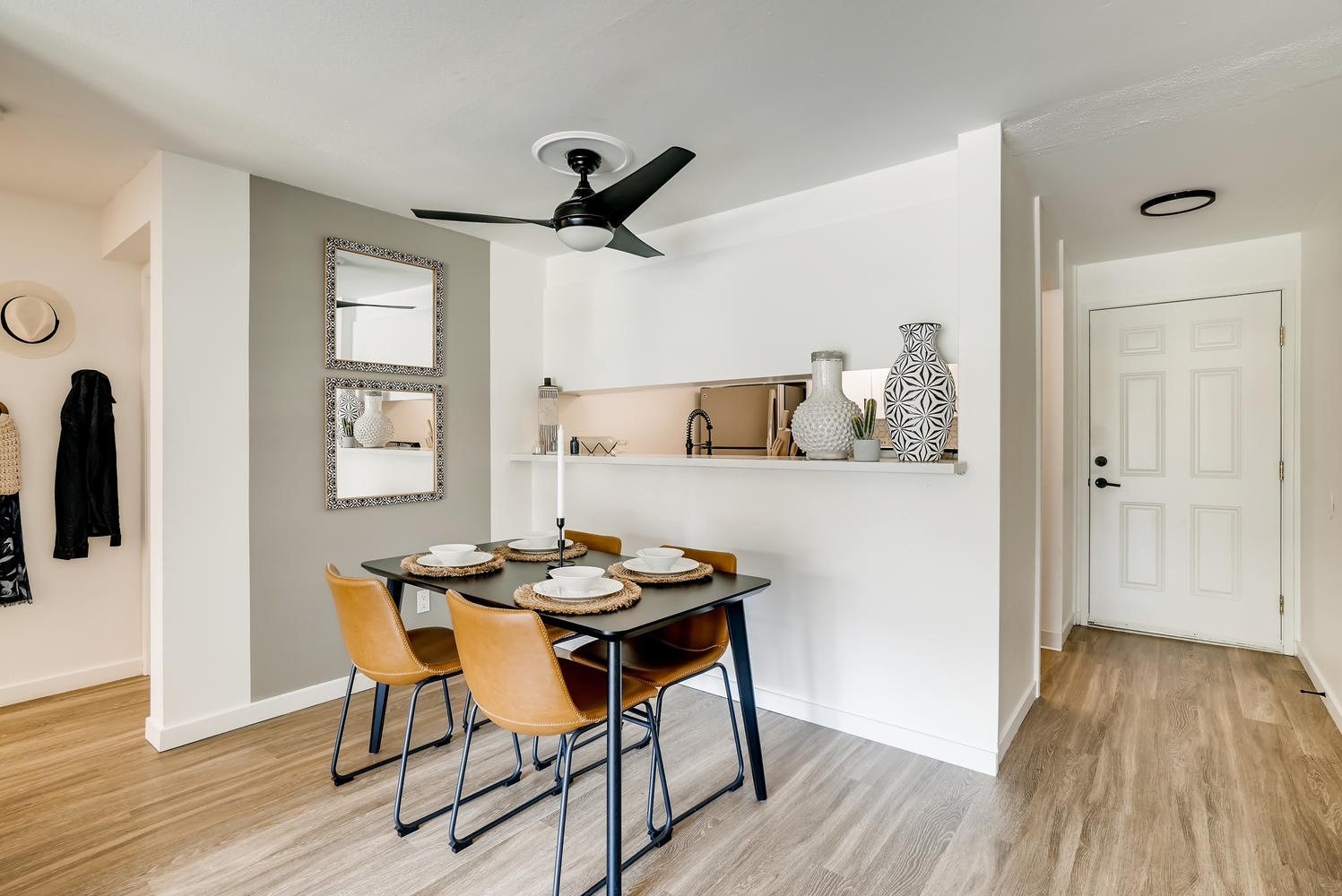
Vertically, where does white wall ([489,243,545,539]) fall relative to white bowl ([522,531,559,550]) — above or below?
above

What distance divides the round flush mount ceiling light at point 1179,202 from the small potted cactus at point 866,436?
178cm

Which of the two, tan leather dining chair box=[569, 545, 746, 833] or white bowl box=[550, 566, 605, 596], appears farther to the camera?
tan leather dining chair box=[569, 545, 746, 833]

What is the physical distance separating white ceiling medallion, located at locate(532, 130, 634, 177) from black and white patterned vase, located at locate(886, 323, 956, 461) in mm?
1281

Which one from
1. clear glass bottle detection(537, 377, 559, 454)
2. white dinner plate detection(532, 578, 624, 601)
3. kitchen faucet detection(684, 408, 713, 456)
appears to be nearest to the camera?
white dinner plate detection(532, 578, 624, 601)

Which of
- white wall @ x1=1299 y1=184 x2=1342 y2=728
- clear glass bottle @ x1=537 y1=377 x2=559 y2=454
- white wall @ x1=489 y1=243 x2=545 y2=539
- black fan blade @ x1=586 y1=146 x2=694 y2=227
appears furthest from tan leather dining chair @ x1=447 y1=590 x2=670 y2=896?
white wall @ x1=1299 y1=184 x2=1342 y2=728

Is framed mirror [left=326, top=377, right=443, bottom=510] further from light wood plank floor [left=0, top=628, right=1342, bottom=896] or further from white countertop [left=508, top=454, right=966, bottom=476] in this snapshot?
light wood plank floor [left=0, top=628, right=1342, bottom=896]

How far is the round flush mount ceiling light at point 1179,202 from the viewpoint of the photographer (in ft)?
9.83

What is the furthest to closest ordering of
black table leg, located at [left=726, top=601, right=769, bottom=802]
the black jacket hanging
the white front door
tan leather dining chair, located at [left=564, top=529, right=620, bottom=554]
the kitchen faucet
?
the white front door → the kitchen faucet → the black jacket hanging → tan leather dining chair, located at [left=564, top=529, right=620, bottom=554] → black table leg, located at [left=726, top=601, right=769, bottom=802]

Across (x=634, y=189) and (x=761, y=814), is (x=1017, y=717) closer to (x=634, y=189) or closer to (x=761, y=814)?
(x=761, y=814)

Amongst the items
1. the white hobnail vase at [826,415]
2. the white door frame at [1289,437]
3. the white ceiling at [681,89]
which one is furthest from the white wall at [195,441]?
the white door frame at [1289,437]

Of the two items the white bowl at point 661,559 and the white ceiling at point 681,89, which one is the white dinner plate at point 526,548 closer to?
the white bowl at point 661,559

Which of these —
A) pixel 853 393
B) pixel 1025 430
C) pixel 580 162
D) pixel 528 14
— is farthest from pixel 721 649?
pixel 528 14

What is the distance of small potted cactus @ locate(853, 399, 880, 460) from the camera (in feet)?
8.50

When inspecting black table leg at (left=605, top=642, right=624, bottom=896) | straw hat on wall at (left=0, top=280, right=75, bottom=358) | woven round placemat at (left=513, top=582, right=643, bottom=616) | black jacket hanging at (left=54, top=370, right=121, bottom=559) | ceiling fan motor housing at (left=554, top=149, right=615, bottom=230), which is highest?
ceiling fan motor housing at (left=554, top=149, right=615, bottom=230)
